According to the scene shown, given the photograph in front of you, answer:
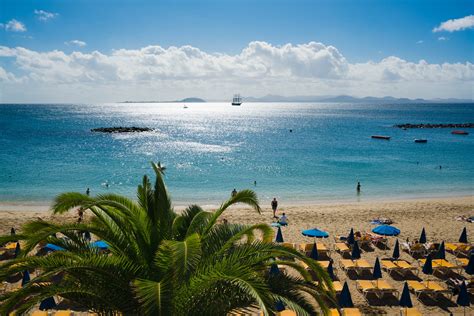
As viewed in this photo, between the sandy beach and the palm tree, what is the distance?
375 inches

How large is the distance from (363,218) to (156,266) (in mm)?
22272

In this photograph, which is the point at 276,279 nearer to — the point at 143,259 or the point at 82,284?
the point at 143,259

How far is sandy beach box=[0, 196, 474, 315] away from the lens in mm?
21047

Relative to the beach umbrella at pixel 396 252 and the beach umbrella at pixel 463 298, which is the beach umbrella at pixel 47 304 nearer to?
the beach umbrella at pixel 463 298

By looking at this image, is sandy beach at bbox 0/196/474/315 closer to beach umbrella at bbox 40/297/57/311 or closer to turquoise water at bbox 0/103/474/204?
turquoise water at bbox 0/103/474/204

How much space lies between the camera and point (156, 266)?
665cm

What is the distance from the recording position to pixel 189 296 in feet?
19.6

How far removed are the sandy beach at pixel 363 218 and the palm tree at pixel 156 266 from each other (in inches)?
375

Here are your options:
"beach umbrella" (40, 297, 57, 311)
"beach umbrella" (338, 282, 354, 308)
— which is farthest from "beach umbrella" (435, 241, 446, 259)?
"beach umbrella" (40, 297, 57, 311)

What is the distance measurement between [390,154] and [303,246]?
47776 millimetres

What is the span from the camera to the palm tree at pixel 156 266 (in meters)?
5.60

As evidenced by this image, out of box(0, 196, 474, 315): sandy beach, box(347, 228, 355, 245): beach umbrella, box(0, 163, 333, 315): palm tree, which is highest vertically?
box(0, 163, 333, 315): palm tree

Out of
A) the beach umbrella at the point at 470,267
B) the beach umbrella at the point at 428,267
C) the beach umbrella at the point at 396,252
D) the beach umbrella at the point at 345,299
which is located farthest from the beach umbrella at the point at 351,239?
the beach umbrella at the point at 345,299

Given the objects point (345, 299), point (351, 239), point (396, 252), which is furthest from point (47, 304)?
point (396, 252)
